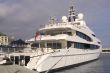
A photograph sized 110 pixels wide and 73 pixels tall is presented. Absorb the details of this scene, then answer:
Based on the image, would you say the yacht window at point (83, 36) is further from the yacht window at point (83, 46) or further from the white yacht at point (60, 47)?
the yacht window at point (83, 46)

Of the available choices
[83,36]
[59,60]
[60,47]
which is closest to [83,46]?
[83,36]

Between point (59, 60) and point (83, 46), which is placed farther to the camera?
point (83, 46)

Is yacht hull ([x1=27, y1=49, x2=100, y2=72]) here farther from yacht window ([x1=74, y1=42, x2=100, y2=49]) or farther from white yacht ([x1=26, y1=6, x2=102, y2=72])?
yacht window ([x1=74, y1=42, x2=100, y2=49])

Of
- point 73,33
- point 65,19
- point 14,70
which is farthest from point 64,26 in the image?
point 14,70

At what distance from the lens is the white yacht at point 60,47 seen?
2767cm

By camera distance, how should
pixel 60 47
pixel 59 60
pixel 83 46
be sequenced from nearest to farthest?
pixel 59 60 → pixel 60 47 → pixel 83 46

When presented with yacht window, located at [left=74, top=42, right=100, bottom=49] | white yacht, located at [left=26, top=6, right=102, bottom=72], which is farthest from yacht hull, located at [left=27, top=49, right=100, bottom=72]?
yacht window, located at [left=74, top=42, right=100, bottom=49]

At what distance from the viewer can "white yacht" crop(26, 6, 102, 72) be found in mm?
27672

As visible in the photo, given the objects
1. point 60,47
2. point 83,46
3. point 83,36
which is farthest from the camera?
point 83,36

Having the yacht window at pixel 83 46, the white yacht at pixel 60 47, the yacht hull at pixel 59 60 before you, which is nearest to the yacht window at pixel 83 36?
the white yacht at pixel 60 47

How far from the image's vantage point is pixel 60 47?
34406 mm

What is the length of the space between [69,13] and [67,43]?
15.4 metres

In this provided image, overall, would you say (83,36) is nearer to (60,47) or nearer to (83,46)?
(83,46)

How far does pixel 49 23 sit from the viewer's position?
40.0 m
